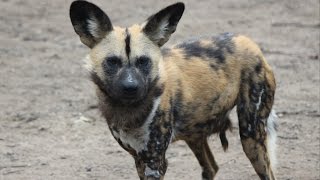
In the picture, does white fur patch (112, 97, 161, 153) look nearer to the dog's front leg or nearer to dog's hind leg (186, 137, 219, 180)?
the dog's front leg

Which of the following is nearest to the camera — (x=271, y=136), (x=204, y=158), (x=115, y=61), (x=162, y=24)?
(x=115, y=61)

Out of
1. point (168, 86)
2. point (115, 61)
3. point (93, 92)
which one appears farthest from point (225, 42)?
point (93, 92)

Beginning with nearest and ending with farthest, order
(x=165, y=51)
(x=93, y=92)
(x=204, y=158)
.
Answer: (x=165, y=51)
(x=204, y=158)
(x=93, y=92)

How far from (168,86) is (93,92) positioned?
2367 mm

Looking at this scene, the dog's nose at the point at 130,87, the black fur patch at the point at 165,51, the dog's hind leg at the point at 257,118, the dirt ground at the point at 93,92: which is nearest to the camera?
the dog's nose at the point at 130,87

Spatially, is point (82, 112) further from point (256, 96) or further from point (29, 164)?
point (256, 96)

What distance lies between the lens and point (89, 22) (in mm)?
3684

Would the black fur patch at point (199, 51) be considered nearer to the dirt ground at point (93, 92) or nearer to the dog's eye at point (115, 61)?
the dog's eye at point (115, 61)

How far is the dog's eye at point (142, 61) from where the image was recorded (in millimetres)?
3609

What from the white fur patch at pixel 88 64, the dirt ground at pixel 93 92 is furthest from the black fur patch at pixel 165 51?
the dirt ground at pixel 93 92

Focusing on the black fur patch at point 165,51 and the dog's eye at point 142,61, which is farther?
the black fur patch at point 165,51

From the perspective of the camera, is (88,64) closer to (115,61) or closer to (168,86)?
(115,61)

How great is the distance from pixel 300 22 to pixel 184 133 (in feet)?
14.7

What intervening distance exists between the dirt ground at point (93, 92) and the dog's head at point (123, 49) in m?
0.83
